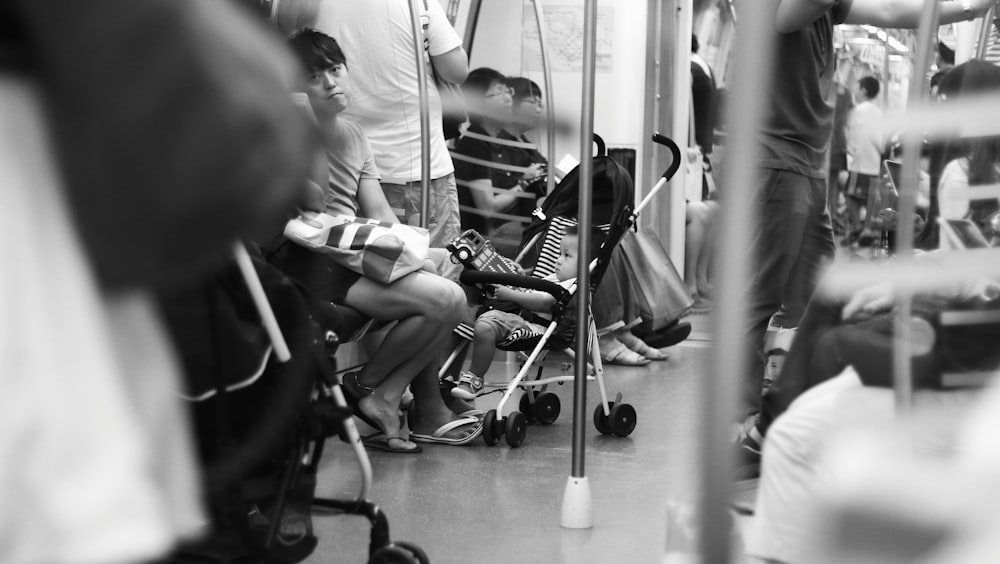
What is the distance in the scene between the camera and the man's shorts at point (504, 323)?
13.2 feet

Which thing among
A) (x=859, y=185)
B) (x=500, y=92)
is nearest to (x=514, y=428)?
(x=859, y=185)

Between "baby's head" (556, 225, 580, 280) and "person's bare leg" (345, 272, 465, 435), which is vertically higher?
"baby's head" (556, 225, 580, 280)

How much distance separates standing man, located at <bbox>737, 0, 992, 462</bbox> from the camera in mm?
1503

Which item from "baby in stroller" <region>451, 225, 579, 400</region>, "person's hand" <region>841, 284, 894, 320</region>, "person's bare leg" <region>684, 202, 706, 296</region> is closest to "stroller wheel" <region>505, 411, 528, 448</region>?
"baby in stroller" <region>451, 225, 579, 400</region>

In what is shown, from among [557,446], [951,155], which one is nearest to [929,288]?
[951,155]

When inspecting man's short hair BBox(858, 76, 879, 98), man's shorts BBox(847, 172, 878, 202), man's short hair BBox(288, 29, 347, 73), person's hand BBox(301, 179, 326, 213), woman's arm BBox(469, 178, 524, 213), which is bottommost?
person's hand BBox(301, 179, 326, 213)

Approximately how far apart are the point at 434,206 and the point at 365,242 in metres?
1.19

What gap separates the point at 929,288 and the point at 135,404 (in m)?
0.83

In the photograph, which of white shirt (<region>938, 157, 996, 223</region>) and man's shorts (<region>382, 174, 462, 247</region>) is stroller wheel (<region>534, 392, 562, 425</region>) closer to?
man's shorts (<region>382, 174, 462, 247</region>)

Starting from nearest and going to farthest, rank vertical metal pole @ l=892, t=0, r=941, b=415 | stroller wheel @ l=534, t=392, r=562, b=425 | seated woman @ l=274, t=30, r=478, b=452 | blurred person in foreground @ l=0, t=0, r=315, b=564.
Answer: blurred person in foreground @ l=0, t=0, r=315, b=564 → vertical metal pole @ l=892, t=0, r=941, b=415 → seated woman @ l=274, t=30, r=478, b=452 → stroller wheel @ l=534, t=392, r=562, b=425

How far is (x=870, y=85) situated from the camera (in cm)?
157

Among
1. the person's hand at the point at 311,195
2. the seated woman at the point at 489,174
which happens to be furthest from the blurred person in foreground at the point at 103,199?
the seated woman at the point at 489,174

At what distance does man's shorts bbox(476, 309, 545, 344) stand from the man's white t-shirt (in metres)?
0.71

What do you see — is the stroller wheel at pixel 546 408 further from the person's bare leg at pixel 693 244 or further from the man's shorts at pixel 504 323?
the person's bare leg at pixel 693 244
